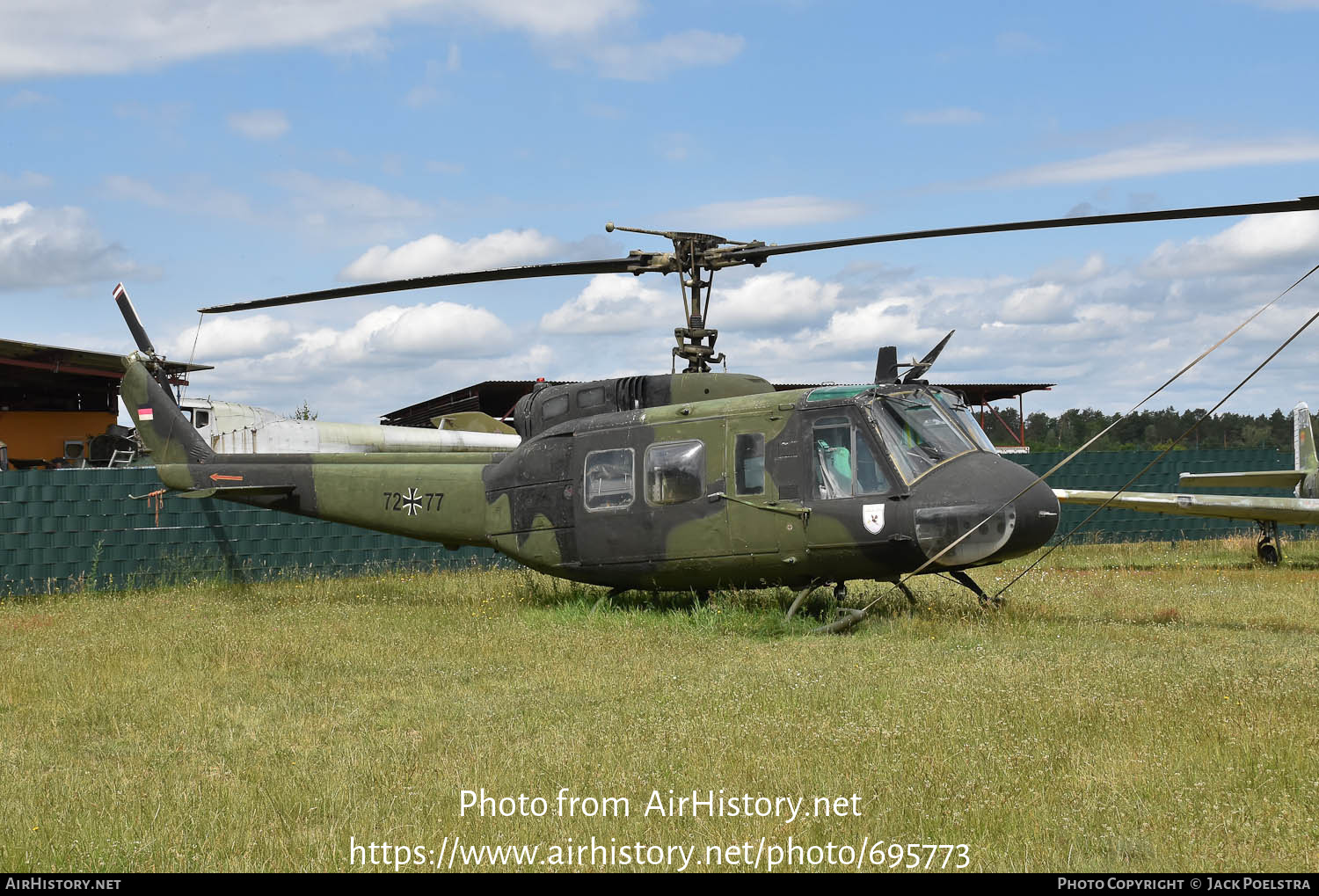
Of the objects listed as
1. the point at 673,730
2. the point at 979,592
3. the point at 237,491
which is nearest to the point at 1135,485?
the point at 979,592

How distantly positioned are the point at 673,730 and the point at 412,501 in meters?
7.15

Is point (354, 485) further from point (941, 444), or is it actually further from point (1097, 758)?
point (1097, 758)

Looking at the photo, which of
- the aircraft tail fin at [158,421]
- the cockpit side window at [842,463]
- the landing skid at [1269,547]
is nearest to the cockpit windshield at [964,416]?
the cockpit side window at [842,463]

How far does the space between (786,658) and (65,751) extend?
518 centimetres

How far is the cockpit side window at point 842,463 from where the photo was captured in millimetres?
10289

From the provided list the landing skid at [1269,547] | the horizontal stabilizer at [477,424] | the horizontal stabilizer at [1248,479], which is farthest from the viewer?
the horizontal stabilizer at [1248,479]

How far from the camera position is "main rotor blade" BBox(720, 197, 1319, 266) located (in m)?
7.23

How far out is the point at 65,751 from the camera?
6.92 m

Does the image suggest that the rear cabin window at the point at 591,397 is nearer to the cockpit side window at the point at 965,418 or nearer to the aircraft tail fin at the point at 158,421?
the cockpit side window at the point at 965,418

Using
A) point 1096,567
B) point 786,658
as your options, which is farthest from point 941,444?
point 1096,567

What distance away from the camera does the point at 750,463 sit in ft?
35.9

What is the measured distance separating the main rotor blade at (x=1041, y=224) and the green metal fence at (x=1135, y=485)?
13.3 m

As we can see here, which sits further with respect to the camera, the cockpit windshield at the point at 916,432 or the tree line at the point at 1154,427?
the tree line at the point at 1154,427

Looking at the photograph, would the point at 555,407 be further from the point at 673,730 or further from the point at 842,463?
the point at 673,730
